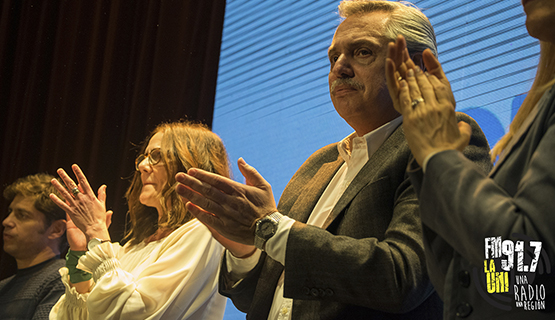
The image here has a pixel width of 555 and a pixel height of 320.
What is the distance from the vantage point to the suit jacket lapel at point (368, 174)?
4.58 ft

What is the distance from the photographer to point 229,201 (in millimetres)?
1230

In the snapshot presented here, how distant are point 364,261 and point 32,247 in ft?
9.21

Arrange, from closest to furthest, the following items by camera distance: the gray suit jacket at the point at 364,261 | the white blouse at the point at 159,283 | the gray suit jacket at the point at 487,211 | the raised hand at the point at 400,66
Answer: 1. the gray suit jacket at the point at 487,211
2. the raised hand at the point at 400,66
3. the gray suit jacket at the point at 364,261
4. the white blouse at the point at 159,283

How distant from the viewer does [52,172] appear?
4082 millimetres

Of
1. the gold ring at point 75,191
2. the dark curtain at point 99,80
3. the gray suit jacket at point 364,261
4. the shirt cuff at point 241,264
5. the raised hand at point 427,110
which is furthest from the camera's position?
the dark curtain at point 99,80

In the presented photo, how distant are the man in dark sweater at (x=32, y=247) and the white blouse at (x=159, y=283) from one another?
2.78ft

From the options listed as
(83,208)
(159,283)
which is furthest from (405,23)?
(83,208)

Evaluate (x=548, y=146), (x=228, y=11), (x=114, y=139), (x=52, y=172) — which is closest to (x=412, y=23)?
Answer: (x=548, y=146)

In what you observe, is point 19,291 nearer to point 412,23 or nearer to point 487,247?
point 412,23

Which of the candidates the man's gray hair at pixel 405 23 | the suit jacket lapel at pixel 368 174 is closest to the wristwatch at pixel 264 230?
the suit jacket lapel at pixel 368 174

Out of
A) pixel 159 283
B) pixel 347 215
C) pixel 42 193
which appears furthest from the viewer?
pixel 42 193

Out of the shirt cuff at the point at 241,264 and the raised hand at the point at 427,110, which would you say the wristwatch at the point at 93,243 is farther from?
the raised hand at the point at 427,110

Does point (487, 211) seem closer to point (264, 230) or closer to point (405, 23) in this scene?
point (264, 230)

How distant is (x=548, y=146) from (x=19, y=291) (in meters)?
3.14
